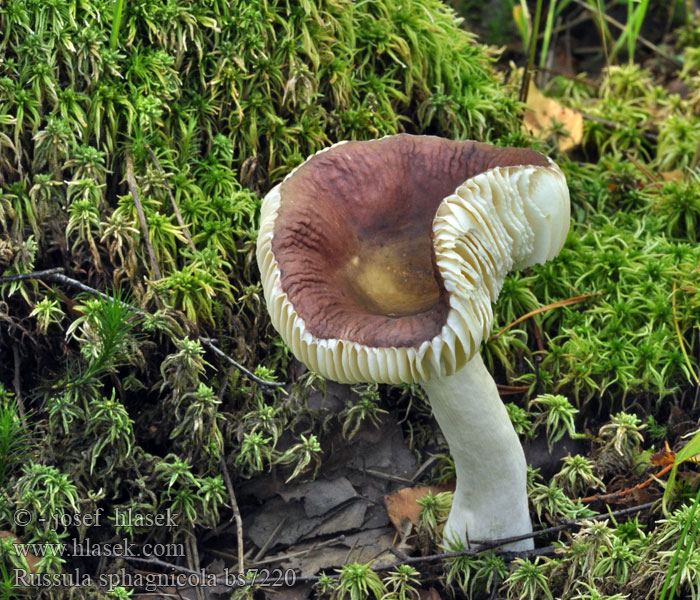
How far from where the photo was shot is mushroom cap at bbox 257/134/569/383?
211 cm

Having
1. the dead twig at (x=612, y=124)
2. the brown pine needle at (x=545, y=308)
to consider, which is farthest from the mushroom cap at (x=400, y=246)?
the dead twig at (x=612, y=124)

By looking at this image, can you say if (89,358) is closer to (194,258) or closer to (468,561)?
(194,258)

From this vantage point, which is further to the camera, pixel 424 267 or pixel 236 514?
pixel 236 514

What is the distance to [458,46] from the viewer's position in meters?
3.60

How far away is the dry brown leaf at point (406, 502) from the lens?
9.33 feet

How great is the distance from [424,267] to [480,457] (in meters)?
0.65

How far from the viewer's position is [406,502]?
289 cm

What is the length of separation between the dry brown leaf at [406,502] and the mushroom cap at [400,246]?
0.78 m

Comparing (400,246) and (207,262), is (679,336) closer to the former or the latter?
(400,246)

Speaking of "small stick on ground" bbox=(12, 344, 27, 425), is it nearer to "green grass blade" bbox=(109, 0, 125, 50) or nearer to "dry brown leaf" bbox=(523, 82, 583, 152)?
"green grass blade" bbox=(109, 0, 125, 50)

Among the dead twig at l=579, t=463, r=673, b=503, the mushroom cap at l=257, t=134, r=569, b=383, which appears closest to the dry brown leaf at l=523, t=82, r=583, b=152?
the mushroom cap at l=257, t=134, r=569, b=383

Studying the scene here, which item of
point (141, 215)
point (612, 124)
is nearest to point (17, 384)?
point (141, 215)

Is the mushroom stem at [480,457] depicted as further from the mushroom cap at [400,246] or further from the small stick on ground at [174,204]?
the small stick on ground at [174,204]

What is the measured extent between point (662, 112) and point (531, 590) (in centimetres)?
283
